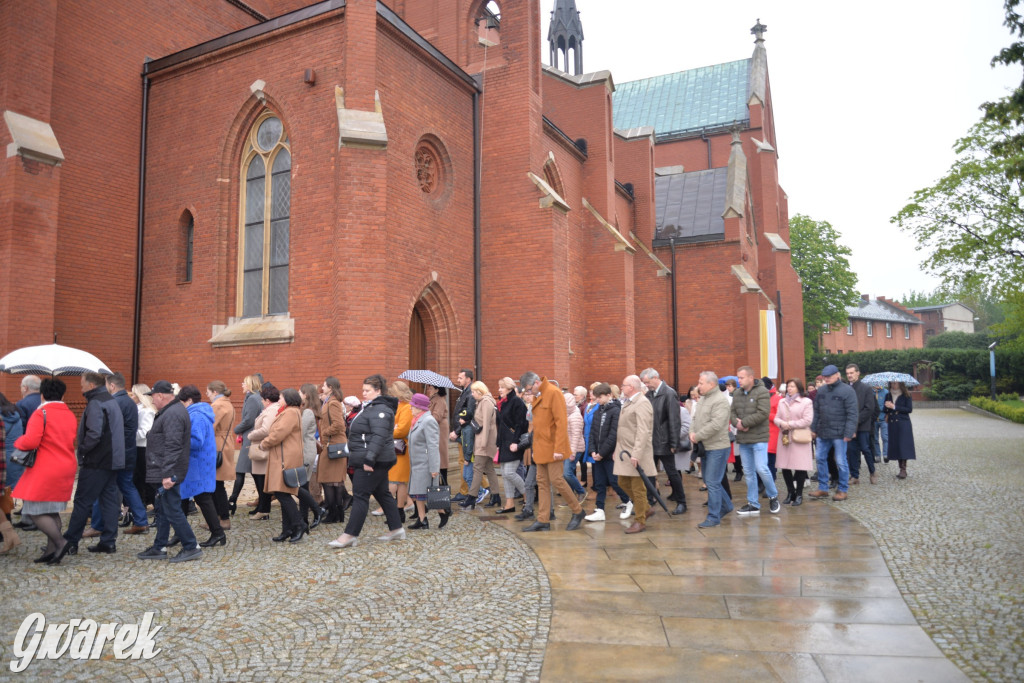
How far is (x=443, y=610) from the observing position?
4613 millimetres

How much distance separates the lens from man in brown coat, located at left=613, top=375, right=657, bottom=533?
7223mm

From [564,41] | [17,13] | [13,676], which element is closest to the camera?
[13,676]

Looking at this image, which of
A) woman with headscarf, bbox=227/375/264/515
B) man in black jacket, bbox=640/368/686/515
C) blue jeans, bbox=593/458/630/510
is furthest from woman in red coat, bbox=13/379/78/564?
man in black jacket, bbox=640/368/686/515

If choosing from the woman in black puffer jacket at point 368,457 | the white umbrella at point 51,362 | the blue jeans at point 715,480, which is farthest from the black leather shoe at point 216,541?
the blue jeans at point 715,480

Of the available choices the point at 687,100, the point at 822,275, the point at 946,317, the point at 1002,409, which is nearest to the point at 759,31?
the point at 687,100

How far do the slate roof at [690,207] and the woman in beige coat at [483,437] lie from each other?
17.2 m

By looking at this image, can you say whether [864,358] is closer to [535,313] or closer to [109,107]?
[535,313]

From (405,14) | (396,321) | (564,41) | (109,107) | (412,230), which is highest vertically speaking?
(564,41)

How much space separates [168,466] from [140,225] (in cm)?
986

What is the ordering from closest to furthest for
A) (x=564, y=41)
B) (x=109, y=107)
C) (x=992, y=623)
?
(x=992, y=623), (x=109, y=107), (x=564, y=41)

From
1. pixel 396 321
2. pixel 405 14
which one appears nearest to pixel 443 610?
pixel 396 321

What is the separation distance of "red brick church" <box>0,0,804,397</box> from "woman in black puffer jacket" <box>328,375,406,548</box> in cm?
422

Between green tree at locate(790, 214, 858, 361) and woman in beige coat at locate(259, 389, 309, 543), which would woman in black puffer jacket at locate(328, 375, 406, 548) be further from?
green tree at locate(790, 214, 858, 361)

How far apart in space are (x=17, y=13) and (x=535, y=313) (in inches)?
423
